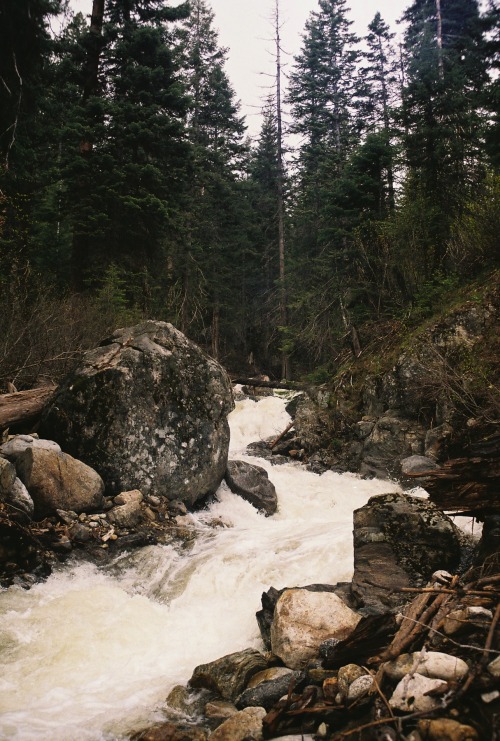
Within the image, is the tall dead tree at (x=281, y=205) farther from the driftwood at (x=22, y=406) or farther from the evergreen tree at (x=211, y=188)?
the driftwood at (x=22, y=406)

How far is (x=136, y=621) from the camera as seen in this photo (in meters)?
4.47

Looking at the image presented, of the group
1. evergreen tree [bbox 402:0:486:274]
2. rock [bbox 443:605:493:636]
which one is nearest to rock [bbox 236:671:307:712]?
rock [bbox 443:605:493:636]

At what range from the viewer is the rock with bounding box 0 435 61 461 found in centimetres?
599

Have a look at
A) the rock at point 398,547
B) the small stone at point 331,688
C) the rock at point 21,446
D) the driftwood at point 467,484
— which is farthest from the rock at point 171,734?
the rock at point 21,446

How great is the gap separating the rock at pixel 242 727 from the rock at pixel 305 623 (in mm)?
673

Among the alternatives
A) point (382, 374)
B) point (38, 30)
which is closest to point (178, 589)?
point (38, 30)

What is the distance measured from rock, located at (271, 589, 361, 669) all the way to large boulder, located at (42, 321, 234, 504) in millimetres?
3744

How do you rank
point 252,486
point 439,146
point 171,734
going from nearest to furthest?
point 171,734 < point 252,486 < point 439,146

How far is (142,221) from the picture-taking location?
15094 mm

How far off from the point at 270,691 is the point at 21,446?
4584 mm

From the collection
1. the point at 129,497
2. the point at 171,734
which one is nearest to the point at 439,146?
the point at 129,497

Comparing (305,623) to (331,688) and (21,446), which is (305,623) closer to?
(331,688)

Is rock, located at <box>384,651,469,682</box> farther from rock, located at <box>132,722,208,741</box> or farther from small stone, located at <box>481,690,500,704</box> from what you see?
rock, located at <box>132,722,208,741</box>

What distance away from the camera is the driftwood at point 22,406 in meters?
7.00
